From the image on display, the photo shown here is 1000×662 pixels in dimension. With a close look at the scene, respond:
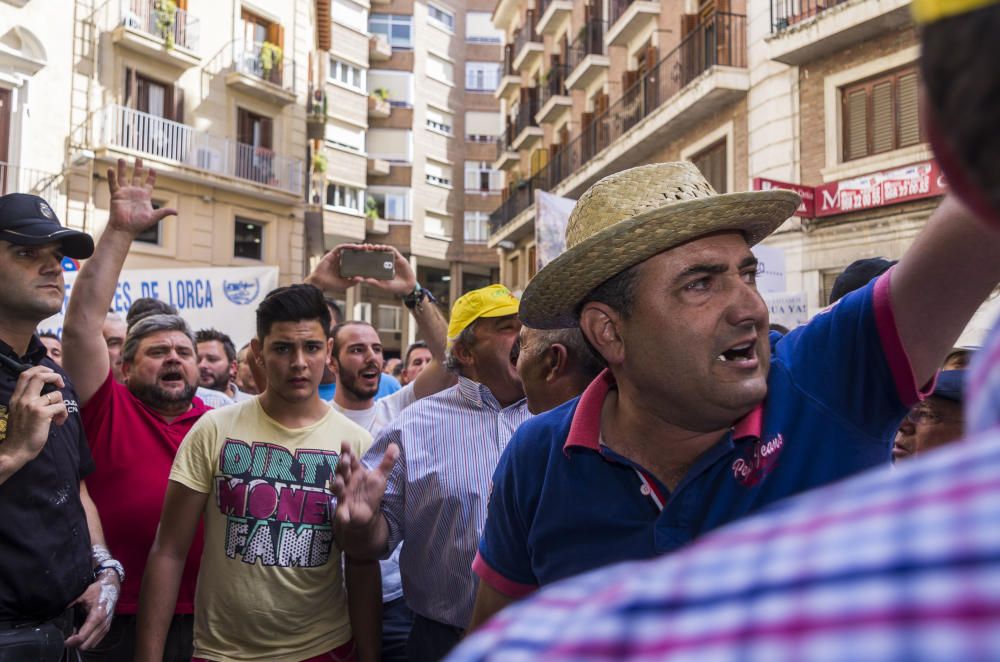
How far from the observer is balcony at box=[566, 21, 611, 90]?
22.3 metres

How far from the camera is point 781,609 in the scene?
1.66 feet

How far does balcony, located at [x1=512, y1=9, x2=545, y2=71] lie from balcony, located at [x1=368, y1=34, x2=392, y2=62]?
25.9ft

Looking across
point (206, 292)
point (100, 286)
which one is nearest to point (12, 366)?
point (100, 286)

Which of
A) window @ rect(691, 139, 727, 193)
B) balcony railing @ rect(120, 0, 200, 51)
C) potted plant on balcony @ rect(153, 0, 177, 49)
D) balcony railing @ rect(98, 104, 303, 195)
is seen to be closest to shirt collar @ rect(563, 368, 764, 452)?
window @ rect(691, 139, 727, 193)

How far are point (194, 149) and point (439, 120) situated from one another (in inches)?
802

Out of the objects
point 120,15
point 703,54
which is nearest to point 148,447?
point 703,54

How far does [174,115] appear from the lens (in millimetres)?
21109

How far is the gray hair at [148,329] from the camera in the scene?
4926 millimetres

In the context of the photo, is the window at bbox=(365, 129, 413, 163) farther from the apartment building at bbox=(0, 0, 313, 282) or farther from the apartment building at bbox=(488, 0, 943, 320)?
the apartment building at bbox=(488, 0, 943, 320)

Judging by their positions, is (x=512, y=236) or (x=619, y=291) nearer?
(x=619, y=291)

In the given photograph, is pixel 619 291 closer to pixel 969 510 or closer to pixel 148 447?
pixel 969 510

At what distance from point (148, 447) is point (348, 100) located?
106ft

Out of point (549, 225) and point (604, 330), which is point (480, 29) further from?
point (604, 330)

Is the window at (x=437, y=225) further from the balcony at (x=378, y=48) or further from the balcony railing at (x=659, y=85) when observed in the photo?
the balcony railing at (x=659, y=85)
